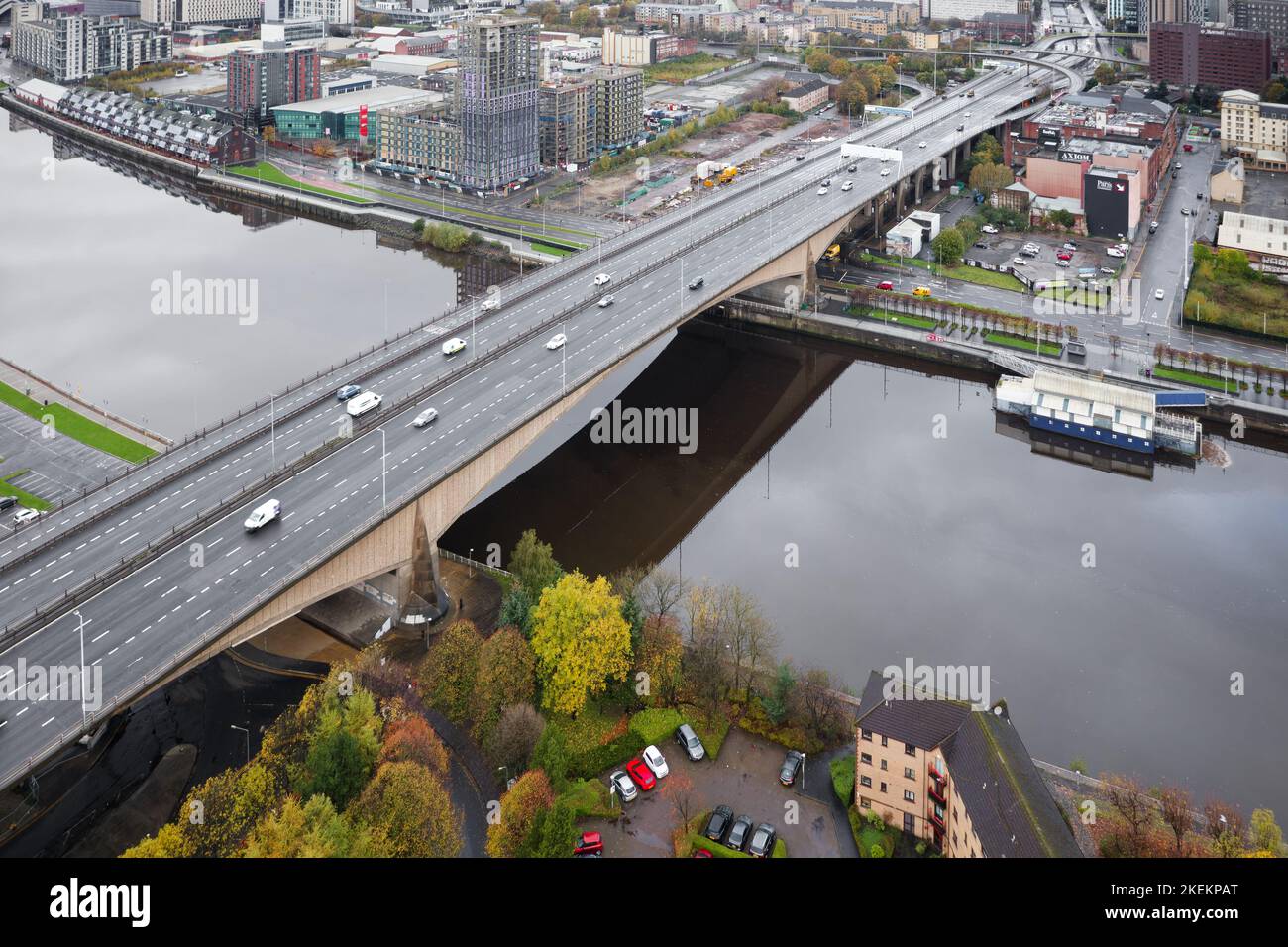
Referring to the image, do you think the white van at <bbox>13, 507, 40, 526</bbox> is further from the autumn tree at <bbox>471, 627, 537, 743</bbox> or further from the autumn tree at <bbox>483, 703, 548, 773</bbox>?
the autumn tree at <bbox>483, 703, 548, 773</bbox>

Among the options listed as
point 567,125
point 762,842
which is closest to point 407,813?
point 762,842

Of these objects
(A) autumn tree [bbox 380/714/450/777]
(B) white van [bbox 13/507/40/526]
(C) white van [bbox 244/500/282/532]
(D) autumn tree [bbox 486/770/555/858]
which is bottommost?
(D) autumn tree [bbox 486/770/555/858]

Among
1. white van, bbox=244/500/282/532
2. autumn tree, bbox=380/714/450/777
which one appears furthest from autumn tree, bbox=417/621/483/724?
white van, bbox=244/500/282/532

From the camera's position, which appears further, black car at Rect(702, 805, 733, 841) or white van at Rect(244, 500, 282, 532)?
white van at Rect(244, 500, 282, 532)

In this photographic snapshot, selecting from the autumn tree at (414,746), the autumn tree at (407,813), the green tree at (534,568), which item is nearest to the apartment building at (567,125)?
the green tree at (534,568)

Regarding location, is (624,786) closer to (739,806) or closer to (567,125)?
(739,806)
